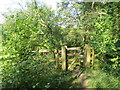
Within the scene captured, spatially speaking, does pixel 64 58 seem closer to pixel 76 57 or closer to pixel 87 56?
pixel 76 57

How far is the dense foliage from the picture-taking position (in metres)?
2.46

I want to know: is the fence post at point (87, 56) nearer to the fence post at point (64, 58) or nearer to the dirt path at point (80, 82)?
the dirt path at point (80, 82)

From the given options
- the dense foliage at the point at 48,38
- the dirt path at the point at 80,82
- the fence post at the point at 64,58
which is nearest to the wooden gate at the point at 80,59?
the fence post at the point at 64,58

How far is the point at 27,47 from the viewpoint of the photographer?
9.37ft

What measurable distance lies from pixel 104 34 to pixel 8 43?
317 centimetres

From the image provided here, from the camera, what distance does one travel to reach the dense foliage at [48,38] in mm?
2459

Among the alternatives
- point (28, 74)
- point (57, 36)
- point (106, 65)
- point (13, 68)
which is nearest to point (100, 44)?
point (106, 65)

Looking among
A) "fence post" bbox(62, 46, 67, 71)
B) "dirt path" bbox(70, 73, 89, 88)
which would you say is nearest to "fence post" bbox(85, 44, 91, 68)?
"dirt path" bbox(70, 73, 89, 88)

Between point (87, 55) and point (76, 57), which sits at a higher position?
point (87, 55)

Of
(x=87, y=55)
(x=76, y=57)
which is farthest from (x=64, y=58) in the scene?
(x=87, y=55)

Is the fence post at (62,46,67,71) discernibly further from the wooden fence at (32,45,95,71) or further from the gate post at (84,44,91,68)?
the gate post at (84,44,91,68)

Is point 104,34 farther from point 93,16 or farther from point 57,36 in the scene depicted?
point 57,36

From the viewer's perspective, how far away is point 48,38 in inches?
159

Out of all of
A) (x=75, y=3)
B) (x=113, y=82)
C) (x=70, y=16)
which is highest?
(x=75, y=3)
